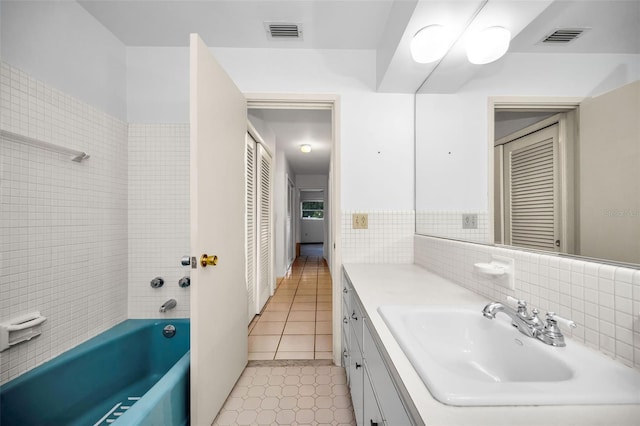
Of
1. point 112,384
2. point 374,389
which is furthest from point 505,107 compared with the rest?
point 112,384

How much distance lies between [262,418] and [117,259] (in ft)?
4.49

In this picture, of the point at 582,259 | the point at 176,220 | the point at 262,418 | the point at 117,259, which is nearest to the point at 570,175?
the point at 582,259

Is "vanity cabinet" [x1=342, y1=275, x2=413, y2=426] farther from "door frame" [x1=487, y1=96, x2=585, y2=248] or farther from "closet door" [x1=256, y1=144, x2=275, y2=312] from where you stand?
"closet door" [x1=256, y1=144, x2=275, y2=312]

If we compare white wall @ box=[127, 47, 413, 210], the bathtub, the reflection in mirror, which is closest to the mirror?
the reflection in mirror

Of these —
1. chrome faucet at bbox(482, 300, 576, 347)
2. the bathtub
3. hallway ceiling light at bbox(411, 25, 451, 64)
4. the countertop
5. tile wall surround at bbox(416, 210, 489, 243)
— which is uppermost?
hallway ceiling light at bbox(411, 25, 451, 64)

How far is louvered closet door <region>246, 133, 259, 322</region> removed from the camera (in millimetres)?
2447

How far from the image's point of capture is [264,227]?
309cm

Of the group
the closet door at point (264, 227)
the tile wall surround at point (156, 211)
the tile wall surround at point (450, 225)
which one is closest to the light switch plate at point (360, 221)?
the tile wall surround at point (450, 225)

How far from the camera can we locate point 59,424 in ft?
3.73

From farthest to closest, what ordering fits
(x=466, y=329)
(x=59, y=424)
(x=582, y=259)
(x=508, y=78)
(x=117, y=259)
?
(x=117, y=259) < (x=59, y=424) < (x=508, y=78) < (x=466, y=329) < (x=582, y=259)

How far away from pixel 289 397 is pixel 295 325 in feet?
3.15

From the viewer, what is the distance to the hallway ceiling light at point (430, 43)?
1.20 metres

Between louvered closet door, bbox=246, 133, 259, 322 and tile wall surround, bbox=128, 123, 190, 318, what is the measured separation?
720 millimetres

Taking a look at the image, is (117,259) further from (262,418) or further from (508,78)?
(508,78)
